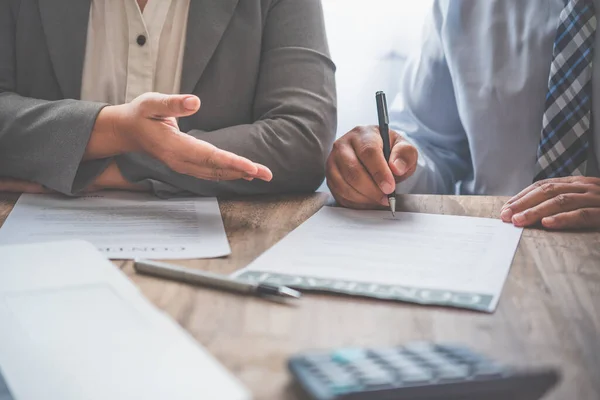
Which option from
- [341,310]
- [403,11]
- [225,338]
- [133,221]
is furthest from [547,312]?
[403,11]

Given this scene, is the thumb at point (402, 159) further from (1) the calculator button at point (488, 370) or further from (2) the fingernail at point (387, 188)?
(1) the calculator button at point (488, 370)

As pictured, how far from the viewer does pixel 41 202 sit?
3.14 ft

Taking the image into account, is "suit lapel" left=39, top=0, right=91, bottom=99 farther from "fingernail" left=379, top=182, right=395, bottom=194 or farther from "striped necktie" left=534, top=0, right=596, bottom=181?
"striped necktie" left=534, top=0, right=596, bottom=181

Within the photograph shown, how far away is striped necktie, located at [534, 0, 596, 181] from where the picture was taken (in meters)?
1.23

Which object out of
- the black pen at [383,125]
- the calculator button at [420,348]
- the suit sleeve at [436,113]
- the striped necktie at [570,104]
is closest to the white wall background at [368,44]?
the suit sleeve at [436,113]

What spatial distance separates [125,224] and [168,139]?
130 mm

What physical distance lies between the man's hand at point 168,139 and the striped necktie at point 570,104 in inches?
23.7

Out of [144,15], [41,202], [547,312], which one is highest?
[144,15]

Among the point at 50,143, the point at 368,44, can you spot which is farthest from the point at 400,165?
the point at 368,44

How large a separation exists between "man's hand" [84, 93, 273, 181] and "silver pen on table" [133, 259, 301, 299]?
0.79 ft

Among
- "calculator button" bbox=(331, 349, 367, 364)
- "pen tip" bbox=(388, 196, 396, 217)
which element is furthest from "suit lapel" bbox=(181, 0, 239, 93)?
"calculator button" bbox=(331, 349, 367, 364)

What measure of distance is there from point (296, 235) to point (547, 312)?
316mm

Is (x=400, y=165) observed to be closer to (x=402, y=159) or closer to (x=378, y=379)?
(x=402, y=159)

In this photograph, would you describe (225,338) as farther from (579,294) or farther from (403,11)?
(403,11)
